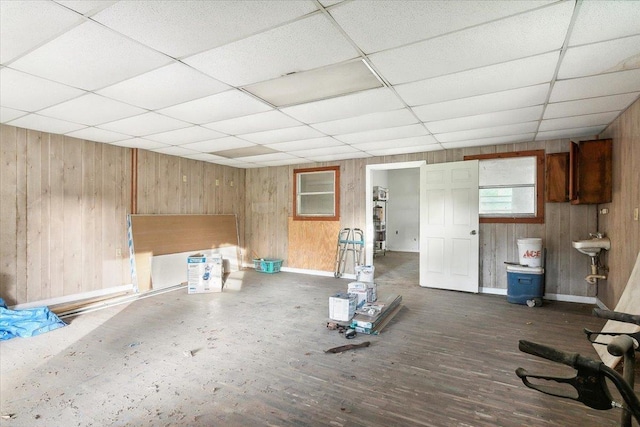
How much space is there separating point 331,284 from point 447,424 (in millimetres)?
3837

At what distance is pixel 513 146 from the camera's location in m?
4.94

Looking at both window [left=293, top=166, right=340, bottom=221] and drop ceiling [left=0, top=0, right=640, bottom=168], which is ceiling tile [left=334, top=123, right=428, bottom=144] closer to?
drop ceiling [left=0, top=0, right=640, bottom=168]

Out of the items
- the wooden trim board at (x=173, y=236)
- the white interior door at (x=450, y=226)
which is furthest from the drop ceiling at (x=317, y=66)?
the wooden trim board at (x=173, y=236)

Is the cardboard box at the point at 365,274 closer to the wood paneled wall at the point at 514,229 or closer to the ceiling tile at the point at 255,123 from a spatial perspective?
the wood paneled wall at the point at 514,229

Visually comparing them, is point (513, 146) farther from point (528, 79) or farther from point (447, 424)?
point (447, 424)

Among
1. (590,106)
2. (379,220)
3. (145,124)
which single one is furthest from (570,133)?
(379,220)

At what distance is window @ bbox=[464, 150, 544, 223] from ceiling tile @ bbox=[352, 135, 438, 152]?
95 centimetres

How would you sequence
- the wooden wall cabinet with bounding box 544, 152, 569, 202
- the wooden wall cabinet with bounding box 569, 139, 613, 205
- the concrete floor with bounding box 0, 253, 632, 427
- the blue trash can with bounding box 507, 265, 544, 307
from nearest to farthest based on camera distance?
the concrete floor with bounding box 0, 253, 632, 427 < the wooden wall cabinet with bounding box 569, 139, 613, 205 < the blue trash can with bounding box 507, 265, 544, 307 < the wooden wall cabinet with bounding box 544, 152, 569, 202

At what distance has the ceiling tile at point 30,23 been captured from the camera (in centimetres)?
170

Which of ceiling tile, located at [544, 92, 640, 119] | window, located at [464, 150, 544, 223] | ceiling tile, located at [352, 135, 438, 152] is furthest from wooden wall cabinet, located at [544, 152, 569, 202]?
ceiling tile, located at [352, 135, 438, 152]

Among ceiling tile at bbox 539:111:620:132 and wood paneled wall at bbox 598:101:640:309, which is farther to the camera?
ceiling tile at bbox 539:111:620:132

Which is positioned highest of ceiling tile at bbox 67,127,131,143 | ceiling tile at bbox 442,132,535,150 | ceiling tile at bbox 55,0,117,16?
ceiling tile at bbox 55,0,117,16

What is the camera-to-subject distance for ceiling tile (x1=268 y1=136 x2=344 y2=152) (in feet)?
15.6

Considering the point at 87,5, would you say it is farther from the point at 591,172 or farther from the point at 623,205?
the point at 591,172
